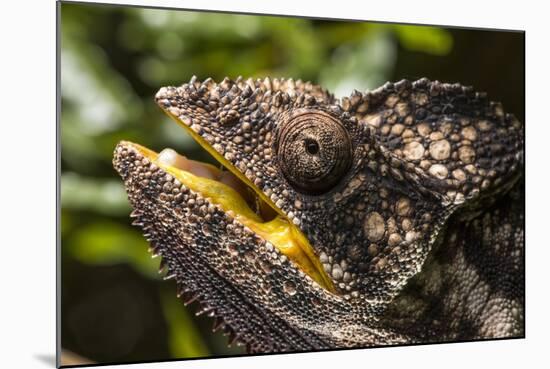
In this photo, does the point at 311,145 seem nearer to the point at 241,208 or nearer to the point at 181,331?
the point at 241,208

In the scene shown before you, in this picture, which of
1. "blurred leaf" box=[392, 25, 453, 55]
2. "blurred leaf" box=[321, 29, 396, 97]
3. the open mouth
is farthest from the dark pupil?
"blurred leaf" box=[392, 25, 453, 55]

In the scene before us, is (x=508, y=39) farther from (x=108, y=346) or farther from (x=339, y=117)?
(x=108, y=346)

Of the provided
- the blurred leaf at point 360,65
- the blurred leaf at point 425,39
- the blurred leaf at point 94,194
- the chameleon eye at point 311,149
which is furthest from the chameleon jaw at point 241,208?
the blurred leaf at point 425,39

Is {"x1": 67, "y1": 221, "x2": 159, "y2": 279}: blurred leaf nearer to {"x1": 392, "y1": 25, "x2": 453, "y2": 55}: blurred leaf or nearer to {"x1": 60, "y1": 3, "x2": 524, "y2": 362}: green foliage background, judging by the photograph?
{"x1": 60, "y1": 3, "x2": 524, "y2": 362}: green foliage background

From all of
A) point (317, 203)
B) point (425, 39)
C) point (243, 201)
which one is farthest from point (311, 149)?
point (425, 39)
